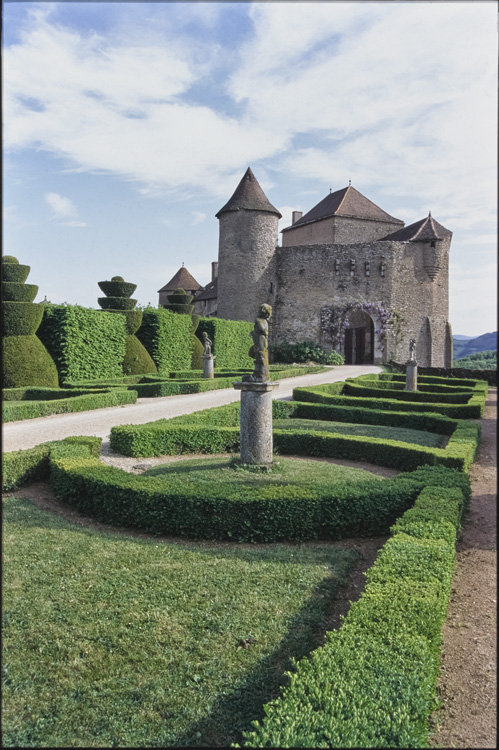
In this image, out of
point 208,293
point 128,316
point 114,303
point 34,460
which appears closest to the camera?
point 34,460

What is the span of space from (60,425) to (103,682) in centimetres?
830

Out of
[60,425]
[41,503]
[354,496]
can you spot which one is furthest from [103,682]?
[60,425]

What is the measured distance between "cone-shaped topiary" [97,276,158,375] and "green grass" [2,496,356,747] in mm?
15520

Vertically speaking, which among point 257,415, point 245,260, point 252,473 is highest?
point 245,260

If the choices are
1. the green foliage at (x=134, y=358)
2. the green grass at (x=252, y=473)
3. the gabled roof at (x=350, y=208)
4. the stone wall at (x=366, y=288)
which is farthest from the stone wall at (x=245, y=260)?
the green grass at (x=252, y=473)

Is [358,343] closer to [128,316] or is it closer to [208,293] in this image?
[208,293]

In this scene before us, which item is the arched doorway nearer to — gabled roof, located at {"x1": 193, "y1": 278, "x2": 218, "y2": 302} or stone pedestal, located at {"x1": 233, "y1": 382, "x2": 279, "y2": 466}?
gabled roof, located at {"x1": 193, "y1": 278, "x2": 218, "y2": 302}

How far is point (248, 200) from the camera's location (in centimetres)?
3284

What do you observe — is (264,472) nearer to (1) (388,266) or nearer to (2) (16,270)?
(2) (16,270)

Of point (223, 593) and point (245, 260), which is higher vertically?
point (245, 260)

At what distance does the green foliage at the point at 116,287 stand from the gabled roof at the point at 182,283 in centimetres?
2722

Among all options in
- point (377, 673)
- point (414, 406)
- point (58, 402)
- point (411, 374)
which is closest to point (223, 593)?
point (377, 673)

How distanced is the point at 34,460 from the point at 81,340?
36.4ft

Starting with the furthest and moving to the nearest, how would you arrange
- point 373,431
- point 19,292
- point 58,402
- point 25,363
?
point 19,292 → point 25,363 → point 58,402 → point 373,431
